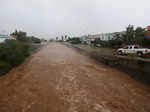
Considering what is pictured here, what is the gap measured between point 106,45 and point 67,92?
66.1ft

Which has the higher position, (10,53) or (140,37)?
(140,37)

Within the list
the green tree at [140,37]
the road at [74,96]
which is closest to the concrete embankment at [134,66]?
the road at [74,96]

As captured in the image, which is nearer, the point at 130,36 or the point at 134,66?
the point at 134,66

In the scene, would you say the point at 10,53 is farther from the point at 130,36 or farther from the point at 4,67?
the point at 130,36

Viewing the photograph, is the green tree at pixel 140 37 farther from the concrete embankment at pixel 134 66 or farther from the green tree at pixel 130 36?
the concrete embankment at pixel 134 66

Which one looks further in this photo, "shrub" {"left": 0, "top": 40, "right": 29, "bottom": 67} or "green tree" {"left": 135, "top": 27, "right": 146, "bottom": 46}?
"green tree" {"left": 135, "top": 27, "right": 146, "bottom": 46}

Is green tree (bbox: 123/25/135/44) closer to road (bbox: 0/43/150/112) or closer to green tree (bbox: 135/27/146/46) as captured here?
green tree (bbox: 135/27/146/46)

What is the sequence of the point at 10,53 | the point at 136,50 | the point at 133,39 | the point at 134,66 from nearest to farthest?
the point at 134,66
the point at 10,53
the point at 136,50
the point at 133,39

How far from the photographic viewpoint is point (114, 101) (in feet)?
13.4

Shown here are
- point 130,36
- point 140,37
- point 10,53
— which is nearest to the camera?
point 10,53

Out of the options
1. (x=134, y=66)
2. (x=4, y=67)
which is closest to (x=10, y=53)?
(x=4, y=67)

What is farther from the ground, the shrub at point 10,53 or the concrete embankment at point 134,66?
the shrub at point 10,53

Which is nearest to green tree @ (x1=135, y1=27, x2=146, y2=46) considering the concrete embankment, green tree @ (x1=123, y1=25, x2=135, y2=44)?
green tree @ (x1=123, y1=25, x2=135, y2=44)

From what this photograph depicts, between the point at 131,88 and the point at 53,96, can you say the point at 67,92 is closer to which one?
the point at 53,96
